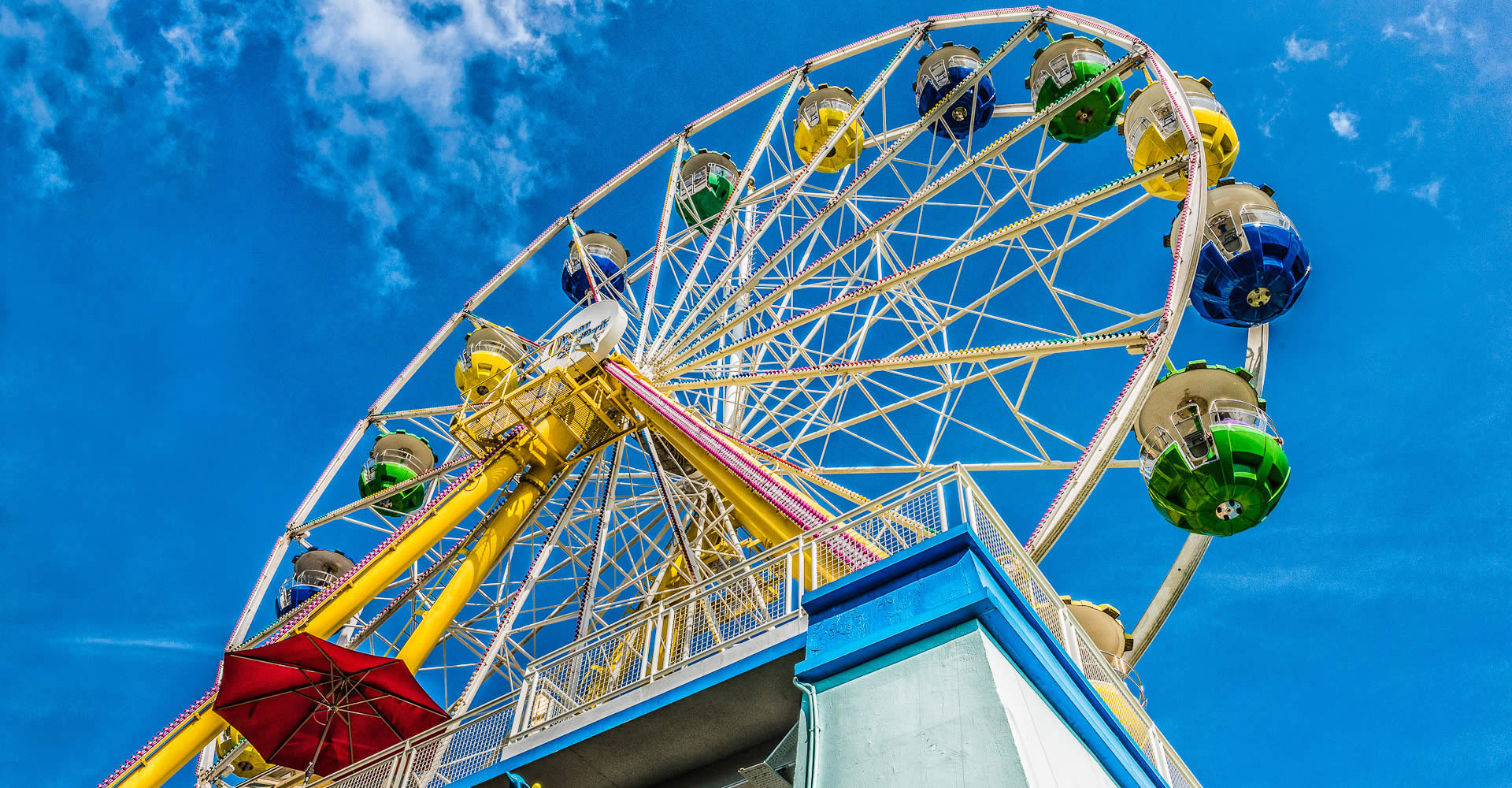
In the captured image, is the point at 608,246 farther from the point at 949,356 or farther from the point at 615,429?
the point at 949,356

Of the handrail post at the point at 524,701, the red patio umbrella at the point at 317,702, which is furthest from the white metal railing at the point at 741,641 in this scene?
the red patio umbrella at the point at 317,702

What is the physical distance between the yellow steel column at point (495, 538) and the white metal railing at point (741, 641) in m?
3.60

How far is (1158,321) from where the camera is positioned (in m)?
11.3

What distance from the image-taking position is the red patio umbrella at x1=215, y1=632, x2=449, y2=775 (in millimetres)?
11141

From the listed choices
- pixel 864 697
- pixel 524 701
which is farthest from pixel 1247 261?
pixel 524 701

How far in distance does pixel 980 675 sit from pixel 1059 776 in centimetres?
69

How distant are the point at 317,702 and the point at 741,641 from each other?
6.26 metres

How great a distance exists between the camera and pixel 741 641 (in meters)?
7.76

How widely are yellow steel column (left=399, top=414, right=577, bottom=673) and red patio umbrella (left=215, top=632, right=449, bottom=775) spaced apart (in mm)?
1098

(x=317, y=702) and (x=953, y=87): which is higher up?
(x=953, y=87)

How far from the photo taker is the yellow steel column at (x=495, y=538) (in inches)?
526

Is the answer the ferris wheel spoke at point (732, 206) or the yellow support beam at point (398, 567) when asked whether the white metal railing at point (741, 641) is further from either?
the ferris wheel spoke at point (732, 206)

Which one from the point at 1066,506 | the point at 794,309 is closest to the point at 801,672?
the point at 1066,506

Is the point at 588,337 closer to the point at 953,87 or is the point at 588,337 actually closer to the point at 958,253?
the point at 958,253
